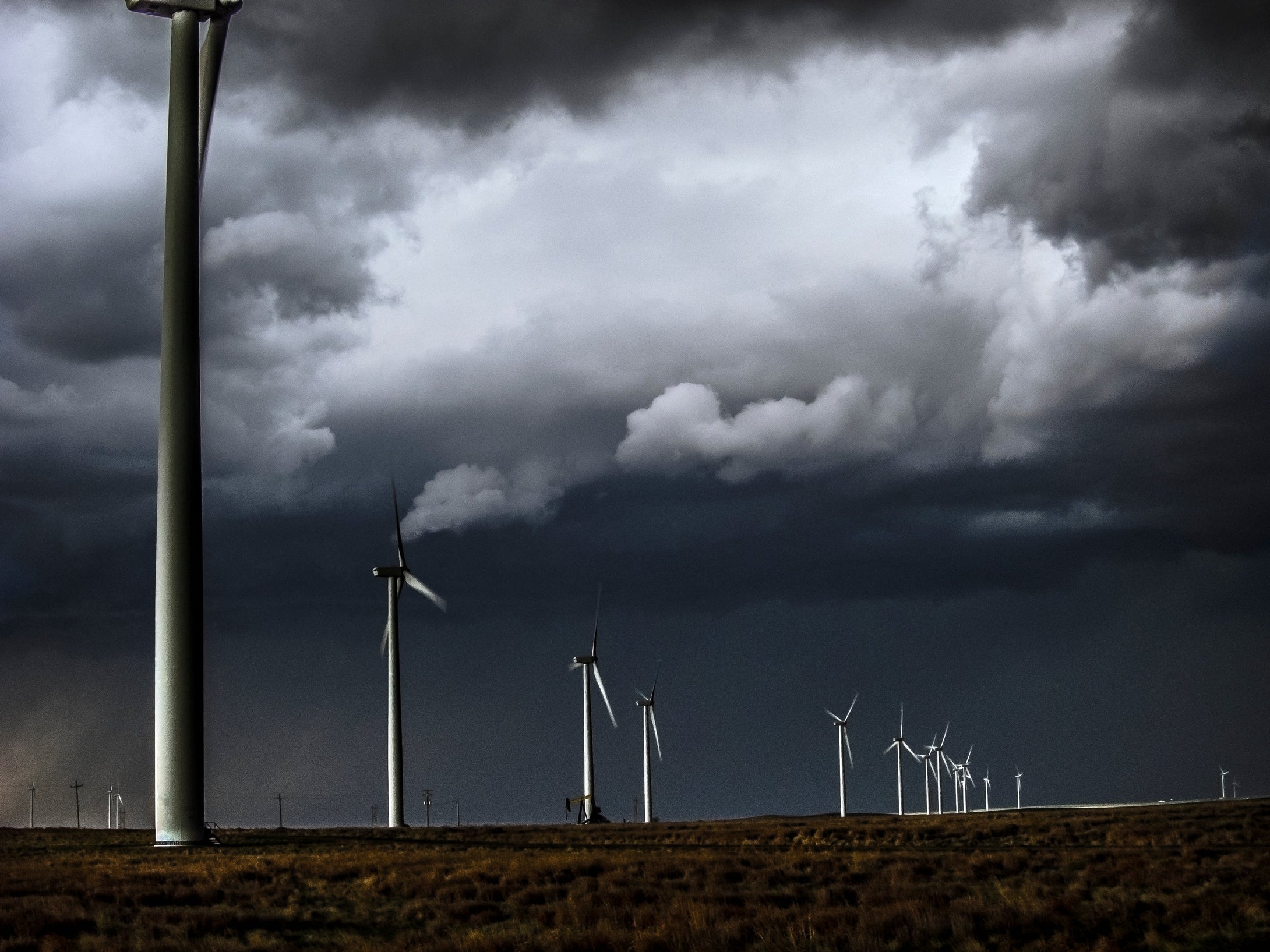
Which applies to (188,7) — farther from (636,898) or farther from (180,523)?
(636,898)

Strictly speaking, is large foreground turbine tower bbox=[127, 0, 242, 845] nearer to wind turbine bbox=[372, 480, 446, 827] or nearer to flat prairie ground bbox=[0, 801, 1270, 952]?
flat prairie ground bbox=[0, 801, 1270, 952]

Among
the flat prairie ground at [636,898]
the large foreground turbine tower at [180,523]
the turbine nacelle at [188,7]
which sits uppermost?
the turbine nacelle at [188,7]

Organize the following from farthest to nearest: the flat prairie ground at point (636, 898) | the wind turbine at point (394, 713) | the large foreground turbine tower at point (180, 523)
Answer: the wind turbine at point (394, 713), the large foreground turbine tower at point (180, 523), the flat prairie ground at point (636, 898)

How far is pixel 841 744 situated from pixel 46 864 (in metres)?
117

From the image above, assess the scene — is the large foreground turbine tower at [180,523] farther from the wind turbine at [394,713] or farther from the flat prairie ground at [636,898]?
the wind turbine at [394,713]

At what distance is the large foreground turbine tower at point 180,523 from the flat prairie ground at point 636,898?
241 centimetres

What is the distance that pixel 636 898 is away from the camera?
108 ft

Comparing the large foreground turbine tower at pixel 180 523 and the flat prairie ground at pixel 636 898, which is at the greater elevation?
the large foreground turbine tower at pixel 180 523

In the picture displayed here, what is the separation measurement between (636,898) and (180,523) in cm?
2028

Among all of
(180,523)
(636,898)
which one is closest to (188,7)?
(180,523)

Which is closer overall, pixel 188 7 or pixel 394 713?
pixel 188 7

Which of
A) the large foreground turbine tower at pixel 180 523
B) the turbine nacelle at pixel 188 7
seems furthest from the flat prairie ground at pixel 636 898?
the turbine nacelle at pixel 188 7

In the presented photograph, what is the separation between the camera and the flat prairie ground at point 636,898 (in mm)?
25562

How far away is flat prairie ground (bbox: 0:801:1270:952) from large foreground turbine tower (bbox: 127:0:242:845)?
2408 mm
